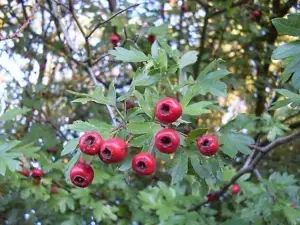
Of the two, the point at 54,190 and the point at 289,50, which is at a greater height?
the point at 289,50

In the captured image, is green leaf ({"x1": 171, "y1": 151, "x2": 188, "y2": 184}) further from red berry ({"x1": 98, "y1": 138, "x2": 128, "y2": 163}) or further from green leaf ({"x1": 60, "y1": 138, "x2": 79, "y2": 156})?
green leaf ({"x1": 60, "y1": 138, "x2": 79, "y2": 156})

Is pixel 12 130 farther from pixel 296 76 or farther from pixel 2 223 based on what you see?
pixel 296 76

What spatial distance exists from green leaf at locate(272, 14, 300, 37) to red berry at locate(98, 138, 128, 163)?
1.94 ft

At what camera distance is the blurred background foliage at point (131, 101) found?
8.64ft

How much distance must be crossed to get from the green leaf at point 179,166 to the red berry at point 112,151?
0.67ft

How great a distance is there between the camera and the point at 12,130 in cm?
338

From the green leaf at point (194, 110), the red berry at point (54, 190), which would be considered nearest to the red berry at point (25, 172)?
the red berry at point (54, 190)

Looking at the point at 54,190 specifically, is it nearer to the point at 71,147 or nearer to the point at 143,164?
the point at 71,147

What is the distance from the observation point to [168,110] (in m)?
1.56

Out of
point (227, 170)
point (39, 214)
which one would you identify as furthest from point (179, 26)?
point (39, 214)

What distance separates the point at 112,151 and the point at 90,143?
0.08m

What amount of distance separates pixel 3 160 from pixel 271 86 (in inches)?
93.1

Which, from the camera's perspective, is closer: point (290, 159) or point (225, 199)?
point (225, 199)

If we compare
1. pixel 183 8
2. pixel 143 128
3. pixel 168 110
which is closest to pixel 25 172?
pixel 143 128
